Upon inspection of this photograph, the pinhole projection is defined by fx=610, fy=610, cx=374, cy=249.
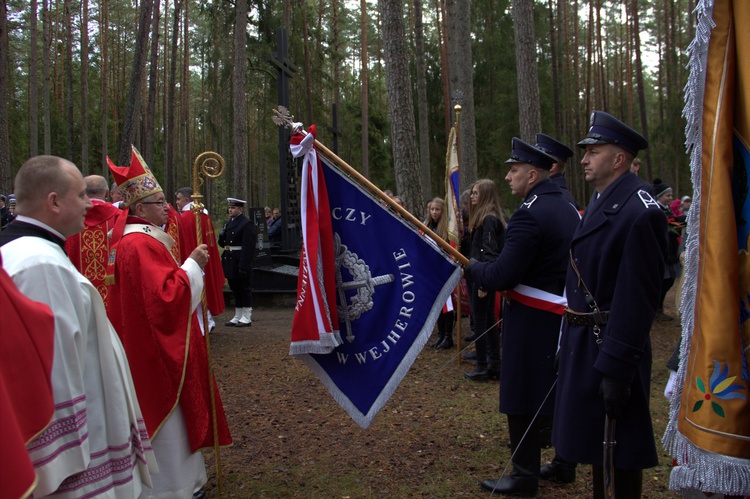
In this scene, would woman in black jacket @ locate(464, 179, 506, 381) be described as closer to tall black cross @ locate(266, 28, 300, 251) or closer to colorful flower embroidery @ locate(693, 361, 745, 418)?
colorful flower embroidery @ locate(693, 361, 745, 418)

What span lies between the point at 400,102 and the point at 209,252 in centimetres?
437

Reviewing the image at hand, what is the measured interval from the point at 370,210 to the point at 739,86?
98.1 inches

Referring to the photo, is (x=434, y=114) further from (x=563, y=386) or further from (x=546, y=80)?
(x=563, y=386)

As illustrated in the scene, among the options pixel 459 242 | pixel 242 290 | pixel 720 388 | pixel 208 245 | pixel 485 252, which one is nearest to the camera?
pixel 720 388

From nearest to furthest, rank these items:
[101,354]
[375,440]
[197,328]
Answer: [101,354], [197,328], [375,440]

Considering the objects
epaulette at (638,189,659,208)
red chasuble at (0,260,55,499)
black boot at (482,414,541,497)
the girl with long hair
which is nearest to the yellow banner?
epaulette at (638,189,659,208)

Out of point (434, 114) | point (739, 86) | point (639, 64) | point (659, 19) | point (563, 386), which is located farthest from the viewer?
point (659, 19)

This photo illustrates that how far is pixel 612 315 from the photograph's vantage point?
284 cm

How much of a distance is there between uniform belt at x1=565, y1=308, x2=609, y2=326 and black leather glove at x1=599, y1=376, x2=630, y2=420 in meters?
0.29

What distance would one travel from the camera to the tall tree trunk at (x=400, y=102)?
10914 millimetres

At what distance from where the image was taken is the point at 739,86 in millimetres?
1907

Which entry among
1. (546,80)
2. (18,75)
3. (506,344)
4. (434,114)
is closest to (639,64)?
(546,80)

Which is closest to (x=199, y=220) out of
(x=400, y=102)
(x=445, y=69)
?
(x=400, y=102)

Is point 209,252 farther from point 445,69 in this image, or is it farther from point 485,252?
point 445,69
